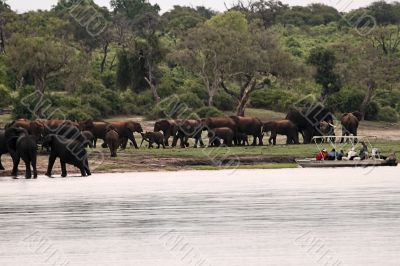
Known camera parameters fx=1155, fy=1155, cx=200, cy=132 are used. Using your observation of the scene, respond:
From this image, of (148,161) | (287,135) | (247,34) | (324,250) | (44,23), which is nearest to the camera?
(324,250)

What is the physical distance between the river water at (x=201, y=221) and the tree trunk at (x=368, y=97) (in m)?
32.0

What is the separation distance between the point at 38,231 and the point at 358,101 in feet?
170

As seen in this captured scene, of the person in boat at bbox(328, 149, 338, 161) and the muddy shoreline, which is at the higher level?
the person in boat at bbox(328, 149, 338, 161)

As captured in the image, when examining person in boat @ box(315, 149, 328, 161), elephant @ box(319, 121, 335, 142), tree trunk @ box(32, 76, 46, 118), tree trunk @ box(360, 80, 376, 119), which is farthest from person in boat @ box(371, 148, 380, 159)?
tree trunk @ box(360, 80, 376, 119)

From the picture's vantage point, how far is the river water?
19.8 metres

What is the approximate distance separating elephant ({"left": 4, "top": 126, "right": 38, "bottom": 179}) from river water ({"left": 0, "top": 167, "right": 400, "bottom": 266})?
0.91 metres

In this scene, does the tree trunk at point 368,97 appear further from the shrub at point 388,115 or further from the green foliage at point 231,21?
the green foliage at point 231,21

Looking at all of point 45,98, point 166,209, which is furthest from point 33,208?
point 45,98

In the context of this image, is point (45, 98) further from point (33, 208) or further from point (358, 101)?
point (33, 208)

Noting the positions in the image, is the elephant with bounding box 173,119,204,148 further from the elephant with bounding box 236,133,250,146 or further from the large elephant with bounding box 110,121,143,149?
the large elephant with bounding box 110,121,143,149

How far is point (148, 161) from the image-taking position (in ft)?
147

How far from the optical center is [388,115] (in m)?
72.0

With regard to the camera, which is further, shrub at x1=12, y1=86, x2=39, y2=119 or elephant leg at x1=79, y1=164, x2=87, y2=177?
shrub at x1=12, y1=86, x2=39, y2=119

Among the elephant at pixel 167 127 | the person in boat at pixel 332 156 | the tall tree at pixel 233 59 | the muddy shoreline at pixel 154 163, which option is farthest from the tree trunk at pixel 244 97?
the person in boat at pixel 332 156
